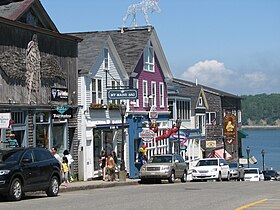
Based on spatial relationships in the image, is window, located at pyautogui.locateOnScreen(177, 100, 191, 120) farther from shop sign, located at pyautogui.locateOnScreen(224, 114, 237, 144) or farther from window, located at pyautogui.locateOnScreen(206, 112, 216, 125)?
window, located at pyautogui.locateOnScreen(206, 112, 216, 125)

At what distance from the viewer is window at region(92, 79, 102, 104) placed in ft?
128

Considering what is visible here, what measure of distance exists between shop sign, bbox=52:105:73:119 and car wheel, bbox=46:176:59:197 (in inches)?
408

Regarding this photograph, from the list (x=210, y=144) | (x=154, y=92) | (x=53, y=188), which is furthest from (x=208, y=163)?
(x=210, y=144)

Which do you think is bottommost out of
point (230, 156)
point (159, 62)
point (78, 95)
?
point (230, 156)

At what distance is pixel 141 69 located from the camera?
4731 centimetres

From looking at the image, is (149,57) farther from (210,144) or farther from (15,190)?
(15,190)

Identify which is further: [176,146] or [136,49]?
[176,146]

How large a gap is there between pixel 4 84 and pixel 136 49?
19.0 m

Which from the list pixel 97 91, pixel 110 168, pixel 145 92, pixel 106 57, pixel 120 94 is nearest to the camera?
pixel 110 168

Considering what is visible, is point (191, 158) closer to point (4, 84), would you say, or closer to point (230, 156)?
point (230, 156)

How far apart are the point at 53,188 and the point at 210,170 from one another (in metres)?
19.1

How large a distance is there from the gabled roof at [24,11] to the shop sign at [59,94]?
3216 millimetres

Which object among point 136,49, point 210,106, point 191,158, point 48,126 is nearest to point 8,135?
point 48,126

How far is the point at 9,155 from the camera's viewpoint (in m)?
20.8
